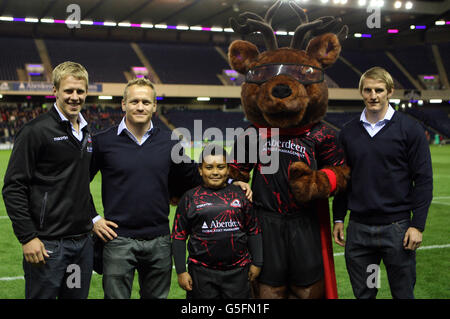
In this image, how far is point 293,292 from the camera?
Result: 10.5 ft

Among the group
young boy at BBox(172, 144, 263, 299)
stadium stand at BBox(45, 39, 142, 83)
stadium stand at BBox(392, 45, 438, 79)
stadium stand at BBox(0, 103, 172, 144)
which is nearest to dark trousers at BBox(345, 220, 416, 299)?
young boy at BBox(172, 144, 263, 299)

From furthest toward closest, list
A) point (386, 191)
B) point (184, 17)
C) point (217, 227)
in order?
point (184, 17)
point (386, 191)
point (217, 227)

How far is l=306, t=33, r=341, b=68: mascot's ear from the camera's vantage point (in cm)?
332

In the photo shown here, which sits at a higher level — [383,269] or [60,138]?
[60,138]

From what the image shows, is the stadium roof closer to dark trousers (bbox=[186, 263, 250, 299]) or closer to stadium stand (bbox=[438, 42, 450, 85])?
stadium stand (bbox=[438, 42, 450, 85])

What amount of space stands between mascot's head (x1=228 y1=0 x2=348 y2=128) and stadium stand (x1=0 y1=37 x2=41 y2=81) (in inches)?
1348

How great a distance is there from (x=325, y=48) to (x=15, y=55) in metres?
36.8

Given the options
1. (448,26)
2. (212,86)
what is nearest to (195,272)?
(212,86)

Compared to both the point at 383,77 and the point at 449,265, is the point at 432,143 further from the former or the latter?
the point at 383,77

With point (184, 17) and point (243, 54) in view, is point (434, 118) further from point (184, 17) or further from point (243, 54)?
point (243, 54)

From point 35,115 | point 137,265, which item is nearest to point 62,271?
point 137,265

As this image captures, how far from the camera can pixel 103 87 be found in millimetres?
34656

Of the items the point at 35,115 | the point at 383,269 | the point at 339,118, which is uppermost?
the point at 339,118

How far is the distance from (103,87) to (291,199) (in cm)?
3323
